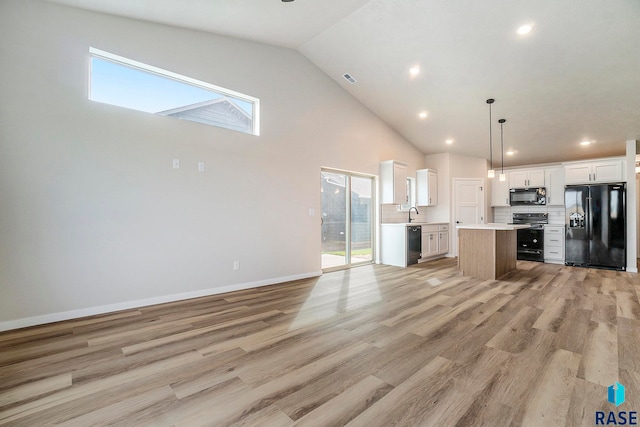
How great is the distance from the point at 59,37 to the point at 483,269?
6.70 m

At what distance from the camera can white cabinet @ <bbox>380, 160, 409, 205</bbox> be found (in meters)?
6.44

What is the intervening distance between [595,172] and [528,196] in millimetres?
1428

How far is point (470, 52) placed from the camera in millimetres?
4324

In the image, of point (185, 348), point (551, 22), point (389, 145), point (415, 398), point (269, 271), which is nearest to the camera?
point (415, 398)

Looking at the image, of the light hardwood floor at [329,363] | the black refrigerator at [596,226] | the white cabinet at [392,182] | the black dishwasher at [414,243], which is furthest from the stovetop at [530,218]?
the light hardwood floor at [329,363]

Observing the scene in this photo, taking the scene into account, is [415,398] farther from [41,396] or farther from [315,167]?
[315,167]

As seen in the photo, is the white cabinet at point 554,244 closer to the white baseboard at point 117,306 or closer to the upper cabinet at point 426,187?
the upper cabinet at point 426,187

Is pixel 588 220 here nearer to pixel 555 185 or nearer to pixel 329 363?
pixel 555 185

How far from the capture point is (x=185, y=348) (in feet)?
7.86

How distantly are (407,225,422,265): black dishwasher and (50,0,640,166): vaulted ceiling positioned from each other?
247cm

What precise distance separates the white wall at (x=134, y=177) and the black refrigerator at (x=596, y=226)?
5.97 m

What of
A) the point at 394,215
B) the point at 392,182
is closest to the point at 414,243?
the point at 394,215

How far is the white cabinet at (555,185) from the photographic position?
23.2 feet

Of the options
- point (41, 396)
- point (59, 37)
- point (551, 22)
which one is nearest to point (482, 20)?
point (551, 22)
